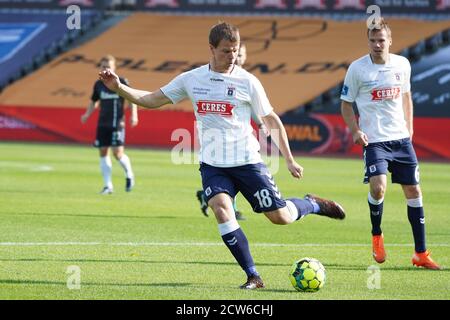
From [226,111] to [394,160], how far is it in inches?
94.2

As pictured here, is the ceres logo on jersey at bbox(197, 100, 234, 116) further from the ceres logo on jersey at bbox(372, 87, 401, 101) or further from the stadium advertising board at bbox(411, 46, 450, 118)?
the stadium advertising board at bbox(411, 46, 450, 118)

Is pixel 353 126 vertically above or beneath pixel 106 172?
above

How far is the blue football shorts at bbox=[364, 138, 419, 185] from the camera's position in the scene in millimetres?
10500

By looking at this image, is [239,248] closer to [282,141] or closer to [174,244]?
[282,141]

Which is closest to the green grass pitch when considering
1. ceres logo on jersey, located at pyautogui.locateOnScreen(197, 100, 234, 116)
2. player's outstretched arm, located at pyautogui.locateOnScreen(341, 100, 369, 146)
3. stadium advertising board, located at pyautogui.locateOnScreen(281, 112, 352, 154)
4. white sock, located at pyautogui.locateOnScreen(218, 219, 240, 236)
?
white sock, located at pyautogui.locateOnScreen(218, 219, 240, 236)

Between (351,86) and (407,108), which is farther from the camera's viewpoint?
(407,108)

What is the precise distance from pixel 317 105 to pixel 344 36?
5014 millimetres

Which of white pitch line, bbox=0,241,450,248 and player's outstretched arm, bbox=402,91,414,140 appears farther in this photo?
white pitch line, bbox=0,241,450,248

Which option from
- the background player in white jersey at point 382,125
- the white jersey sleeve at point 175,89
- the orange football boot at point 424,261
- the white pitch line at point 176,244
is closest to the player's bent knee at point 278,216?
the white jersey sleeve at point 175,89

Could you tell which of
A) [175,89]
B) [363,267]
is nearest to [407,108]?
[363,267]

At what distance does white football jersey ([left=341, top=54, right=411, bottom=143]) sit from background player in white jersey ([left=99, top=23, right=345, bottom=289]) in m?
1.85

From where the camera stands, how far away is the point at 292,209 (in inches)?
372
